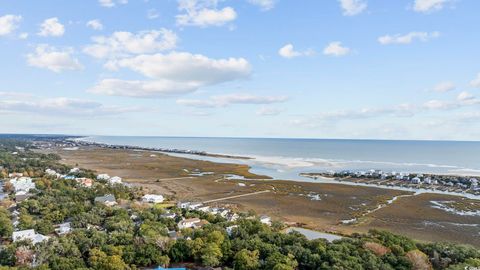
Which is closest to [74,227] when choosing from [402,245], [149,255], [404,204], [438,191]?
[149,255]

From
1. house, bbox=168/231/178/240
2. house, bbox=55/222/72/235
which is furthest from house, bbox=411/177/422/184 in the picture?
house, bbox=55/222/72/235

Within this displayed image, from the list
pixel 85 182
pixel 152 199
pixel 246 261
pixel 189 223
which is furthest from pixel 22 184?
pixel 246 261

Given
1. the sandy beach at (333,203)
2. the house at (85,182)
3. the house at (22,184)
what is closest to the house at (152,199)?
the sandy beach at (333,203)

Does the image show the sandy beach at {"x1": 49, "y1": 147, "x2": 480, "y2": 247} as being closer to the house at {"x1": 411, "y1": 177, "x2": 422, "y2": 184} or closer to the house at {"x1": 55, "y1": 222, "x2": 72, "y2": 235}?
the house at {"x1": 411, "y1": 177, "x2": 422, "y2": 184}

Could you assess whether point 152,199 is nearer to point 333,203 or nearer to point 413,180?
point 333,203

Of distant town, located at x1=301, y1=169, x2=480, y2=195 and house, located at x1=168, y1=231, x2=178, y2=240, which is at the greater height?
distant town, located at x1=301, y1=169, x2=480, y2=195

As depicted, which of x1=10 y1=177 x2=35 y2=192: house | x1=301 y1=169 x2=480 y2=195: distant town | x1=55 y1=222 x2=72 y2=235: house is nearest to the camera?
x1=55 y1=222 x2=72 y2=235: house
